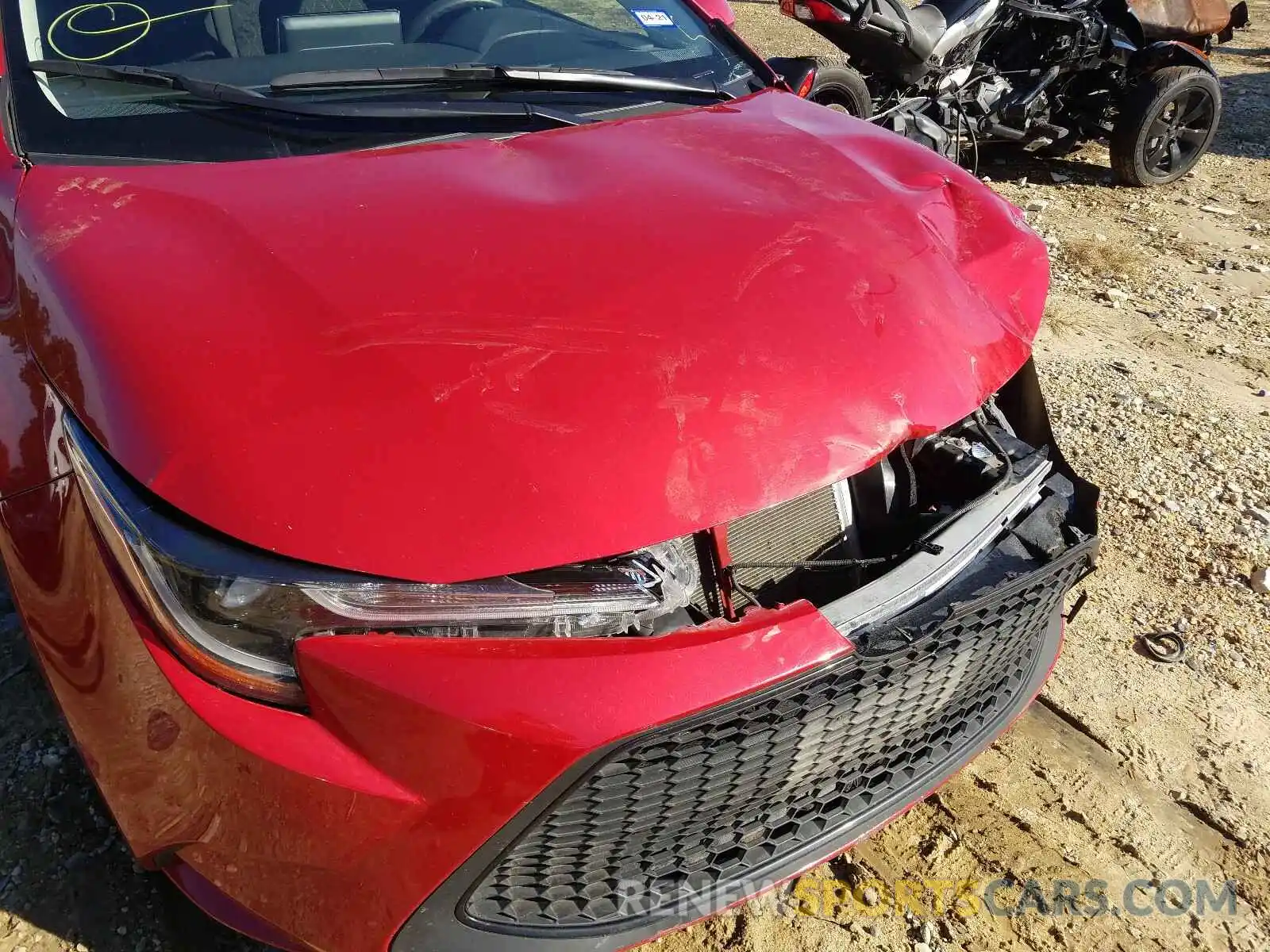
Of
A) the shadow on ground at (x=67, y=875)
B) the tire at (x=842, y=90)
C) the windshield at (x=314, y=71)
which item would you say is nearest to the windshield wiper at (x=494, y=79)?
the windshield at (x=314, y=71)

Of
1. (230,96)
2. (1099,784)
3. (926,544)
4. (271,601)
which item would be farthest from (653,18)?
(1099,784)

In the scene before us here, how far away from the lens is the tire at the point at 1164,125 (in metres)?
5.50

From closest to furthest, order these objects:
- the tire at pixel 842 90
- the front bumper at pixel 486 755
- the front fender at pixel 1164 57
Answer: the front bumper at pixel 486 755
the tire at pixel 842 90
the front fender at pixel 1164 57

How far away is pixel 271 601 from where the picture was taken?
1.18 meters

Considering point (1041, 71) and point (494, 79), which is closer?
point (494, 79)

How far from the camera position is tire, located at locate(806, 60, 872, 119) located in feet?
16.9

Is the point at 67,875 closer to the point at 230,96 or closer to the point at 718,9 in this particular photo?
the point at 230,96

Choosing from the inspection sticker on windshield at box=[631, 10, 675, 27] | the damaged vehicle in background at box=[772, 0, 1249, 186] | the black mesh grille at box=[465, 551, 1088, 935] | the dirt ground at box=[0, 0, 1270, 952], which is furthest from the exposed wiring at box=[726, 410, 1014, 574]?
the damaged vehicle in background at box=[772, 0, 1249, 186]

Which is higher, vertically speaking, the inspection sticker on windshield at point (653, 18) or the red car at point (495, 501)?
the inspection sticker on windshield at point (653, 18)

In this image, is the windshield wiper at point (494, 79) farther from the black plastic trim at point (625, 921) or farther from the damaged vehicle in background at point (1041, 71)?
the damaged vehicle in background at point (1041, 71)

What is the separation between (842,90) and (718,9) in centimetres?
258

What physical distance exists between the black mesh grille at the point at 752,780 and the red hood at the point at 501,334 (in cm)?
29

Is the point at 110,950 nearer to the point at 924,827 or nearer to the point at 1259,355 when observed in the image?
the point at 924,827

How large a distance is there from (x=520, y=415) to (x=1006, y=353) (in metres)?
0.82
